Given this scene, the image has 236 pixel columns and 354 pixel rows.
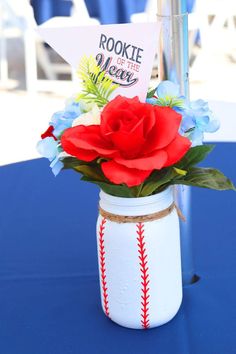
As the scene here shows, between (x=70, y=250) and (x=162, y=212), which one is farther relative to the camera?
(x=70, y=250)

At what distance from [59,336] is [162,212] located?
24 centimetres

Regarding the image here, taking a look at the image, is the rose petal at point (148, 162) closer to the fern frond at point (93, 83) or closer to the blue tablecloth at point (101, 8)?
the fern frond at point (93, 83)

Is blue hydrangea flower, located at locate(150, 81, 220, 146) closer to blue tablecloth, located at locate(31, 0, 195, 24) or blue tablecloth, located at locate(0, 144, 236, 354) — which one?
blue tablecloth, located at locate(0, 144, 236, 354)

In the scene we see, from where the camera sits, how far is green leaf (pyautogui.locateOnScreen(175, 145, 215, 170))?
100 centimetres

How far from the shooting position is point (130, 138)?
91 cm

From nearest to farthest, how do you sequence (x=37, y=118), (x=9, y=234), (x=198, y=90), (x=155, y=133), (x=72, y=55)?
(x=155, y=133), (x=72, y=55), (x=9, y=234), (x=37, y=118), (x=198, y=90)

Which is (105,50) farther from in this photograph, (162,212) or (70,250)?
(70,250)

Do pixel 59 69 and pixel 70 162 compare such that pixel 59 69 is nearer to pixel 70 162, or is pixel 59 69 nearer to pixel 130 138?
pixel 70 162

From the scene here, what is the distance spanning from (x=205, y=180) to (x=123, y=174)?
0.46 ft

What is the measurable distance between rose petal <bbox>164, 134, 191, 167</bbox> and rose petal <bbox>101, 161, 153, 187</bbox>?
0.11 feet

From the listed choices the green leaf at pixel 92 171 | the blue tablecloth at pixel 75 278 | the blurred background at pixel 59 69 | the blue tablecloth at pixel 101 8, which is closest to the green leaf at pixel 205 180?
the green leaf at pixel 92 171

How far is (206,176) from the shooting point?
3.29 feet

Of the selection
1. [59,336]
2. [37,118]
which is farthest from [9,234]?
[37,118]

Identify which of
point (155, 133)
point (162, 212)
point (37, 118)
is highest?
point (155, 133)
